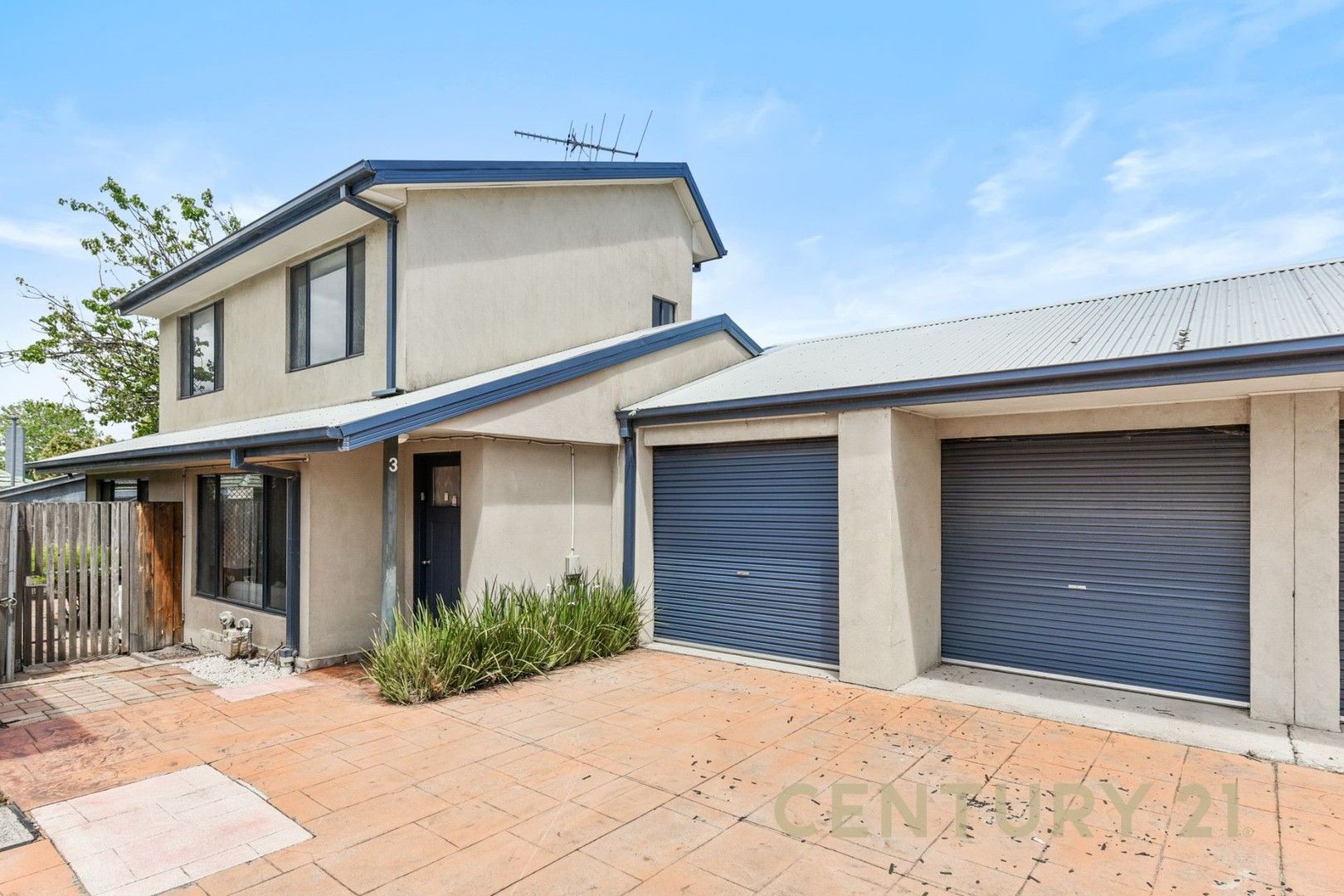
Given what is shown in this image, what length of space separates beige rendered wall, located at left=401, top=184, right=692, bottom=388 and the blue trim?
0.28 metres

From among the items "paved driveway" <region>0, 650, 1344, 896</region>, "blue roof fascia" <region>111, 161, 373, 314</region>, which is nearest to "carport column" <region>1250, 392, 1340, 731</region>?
"paved driveway" <region>0, 650, 1344, 896</region>

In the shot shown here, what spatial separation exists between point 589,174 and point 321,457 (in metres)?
5.65

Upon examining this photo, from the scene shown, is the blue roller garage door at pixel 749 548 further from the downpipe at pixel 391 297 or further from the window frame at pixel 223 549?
the window frame at pixel 223 549

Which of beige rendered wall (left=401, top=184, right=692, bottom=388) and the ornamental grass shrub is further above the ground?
beige rendered wall (left=401, top=184, right=692, bottom=388)

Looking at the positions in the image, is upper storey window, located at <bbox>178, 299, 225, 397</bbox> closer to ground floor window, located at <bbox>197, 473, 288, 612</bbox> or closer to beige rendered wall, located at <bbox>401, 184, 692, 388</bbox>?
ground floor window, located at <bbox>197, 473, 288, 612</bbox>

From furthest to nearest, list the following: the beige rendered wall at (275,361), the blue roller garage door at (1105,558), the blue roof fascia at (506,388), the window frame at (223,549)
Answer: the beige rendered wall at (275,361) → the window frame at (223,549) → the blue roof fascia at (506,388) → the blue roller garage door at (1105,558)

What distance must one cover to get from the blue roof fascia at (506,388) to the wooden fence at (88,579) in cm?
498

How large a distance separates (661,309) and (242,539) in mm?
7384

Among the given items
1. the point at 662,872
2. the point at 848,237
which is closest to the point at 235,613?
the point at 662,872

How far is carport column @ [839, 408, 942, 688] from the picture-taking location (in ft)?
23.5

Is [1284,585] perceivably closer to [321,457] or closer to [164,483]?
[321,457]

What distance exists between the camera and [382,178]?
8.11m

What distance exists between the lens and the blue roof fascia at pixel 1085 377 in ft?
17.2

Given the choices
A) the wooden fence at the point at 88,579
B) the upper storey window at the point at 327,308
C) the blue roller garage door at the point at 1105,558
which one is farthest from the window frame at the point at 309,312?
the blue roller garage door at the point at 1105,558
